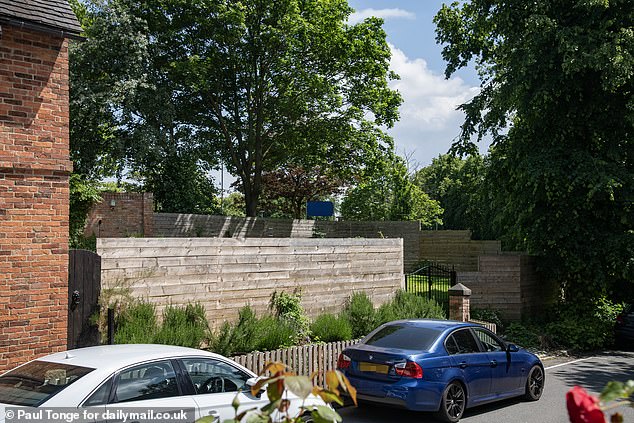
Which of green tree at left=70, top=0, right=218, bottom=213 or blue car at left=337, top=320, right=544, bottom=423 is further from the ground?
green tree at left=70, top=0, right=218, bottom=213

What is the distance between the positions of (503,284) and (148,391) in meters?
15.4

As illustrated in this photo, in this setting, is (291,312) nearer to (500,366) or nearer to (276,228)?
(500,366)

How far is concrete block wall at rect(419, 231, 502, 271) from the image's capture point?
3062cm

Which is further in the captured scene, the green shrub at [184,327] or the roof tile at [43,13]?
the green shrub at [184,327]

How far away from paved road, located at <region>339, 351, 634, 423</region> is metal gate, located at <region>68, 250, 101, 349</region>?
13.7ft

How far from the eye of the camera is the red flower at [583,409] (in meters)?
2.20

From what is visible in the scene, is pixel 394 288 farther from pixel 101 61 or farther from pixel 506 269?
pixel 101 61

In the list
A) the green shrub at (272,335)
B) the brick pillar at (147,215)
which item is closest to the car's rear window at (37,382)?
the green shrub at (272,335)

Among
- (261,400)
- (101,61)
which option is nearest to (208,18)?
(101,61)

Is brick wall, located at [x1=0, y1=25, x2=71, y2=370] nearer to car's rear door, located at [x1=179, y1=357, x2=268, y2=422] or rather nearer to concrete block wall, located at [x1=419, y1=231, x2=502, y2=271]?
car's rear door, located at [x1=179, y1=357, x2=268, y2=422]

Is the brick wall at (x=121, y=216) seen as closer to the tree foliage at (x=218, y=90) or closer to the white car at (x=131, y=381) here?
the tree foliage at (x=218, y=90)

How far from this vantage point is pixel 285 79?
27188mm

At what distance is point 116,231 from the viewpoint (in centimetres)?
2125

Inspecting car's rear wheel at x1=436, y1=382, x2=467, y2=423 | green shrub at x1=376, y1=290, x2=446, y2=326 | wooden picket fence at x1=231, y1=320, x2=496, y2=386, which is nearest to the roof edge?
wooden picket fence at x1=231, y1=320, x2=496, y2=386
